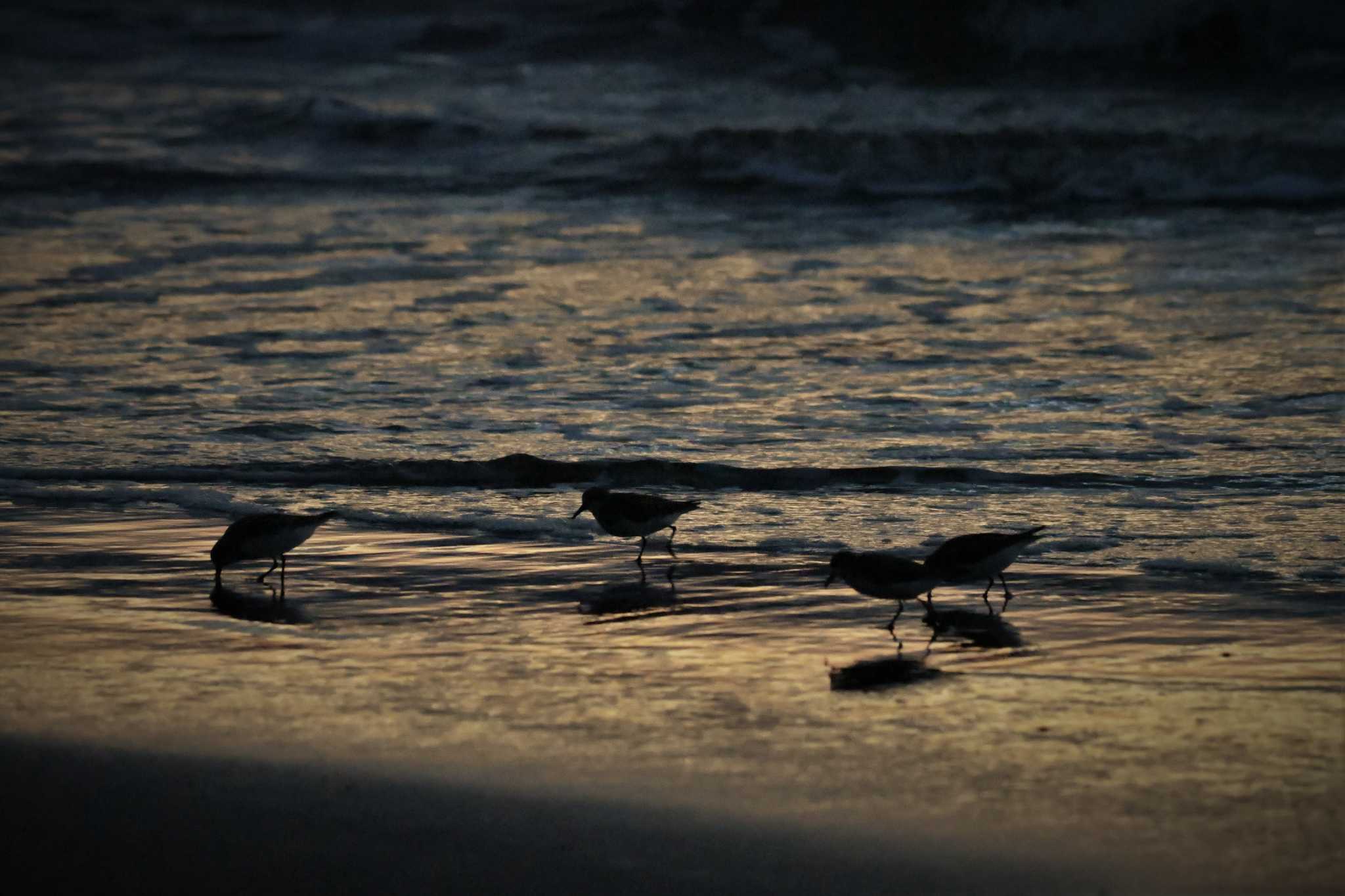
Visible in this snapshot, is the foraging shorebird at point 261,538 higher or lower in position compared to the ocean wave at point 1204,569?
higher

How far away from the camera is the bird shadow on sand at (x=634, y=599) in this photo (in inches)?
298

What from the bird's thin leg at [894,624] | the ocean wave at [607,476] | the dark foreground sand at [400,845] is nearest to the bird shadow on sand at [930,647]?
the bird's thin leg at [894,624]

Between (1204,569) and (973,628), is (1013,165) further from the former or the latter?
(973,628)

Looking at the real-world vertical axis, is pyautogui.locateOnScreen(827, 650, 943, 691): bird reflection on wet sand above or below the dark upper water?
below

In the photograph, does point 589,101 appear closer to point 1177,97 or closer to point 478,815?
point 1177,97

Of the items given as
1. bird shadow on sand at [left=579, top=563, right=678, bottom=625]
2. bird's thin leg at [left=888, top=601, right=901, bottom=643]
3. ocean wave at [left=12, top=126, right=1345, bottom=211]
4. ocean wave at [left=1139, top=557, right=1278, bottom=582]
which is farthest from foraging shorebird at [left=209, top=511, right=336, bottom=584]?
ocean wave at [left=12, top=126, right=1345, bottom=211]

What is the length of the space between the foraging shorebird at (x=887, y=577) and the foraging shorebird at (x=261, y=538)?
8.53 feet

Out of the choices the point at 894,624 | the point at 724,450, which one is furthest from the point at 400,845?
the point at 724,450

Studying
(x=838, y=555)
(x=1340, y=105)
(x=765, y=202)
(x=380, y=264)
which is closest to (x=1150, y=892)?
(x=838, y=555)

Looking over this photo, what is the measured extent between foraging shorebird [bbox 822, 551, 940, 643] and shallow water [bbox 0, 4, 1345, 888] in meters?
0.18

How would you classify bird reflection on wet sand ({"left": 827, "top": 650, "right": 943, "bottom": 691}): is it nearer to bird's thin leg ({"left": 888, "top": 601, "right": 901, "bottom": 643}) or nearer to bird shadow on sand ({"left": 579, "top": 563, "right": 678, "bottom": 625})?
bird's thin leg ({"left": 888, "top": 601, "right": 901, "bottom": 643})

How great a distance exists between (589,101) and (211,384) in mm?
18768

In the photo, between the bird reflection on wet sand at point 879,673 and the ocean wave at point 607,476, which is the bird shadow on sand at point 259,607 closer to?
the bird reflection on wet sand at point 879,673

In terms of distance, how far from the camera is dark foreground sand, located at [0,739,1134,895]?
461 centimetres
